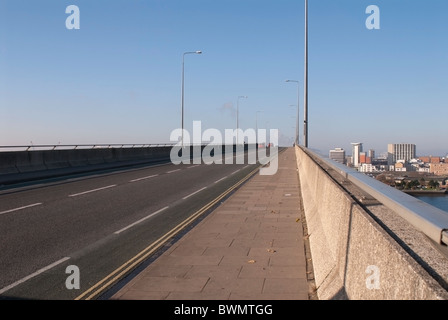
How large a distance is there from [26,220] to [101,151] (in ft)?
82.7

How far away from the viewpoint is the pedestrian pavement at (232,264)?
20.7 ft

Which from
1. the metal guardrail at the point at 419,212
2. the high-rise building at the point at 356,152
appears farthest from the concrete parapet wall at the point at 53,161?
the metal guardrail at the point at 419,212

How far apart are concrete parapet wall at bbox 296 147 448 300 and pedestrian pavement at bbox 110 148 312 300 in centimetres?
73

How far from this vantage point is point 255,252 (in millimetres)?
8625

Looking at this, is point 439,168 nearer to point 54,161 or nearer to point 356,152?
point 356,152

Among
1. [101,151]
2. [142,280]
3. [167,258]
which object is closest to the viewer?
[142,280]

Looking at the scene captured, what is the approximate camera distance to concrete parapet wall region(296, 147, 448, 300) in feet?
9.47

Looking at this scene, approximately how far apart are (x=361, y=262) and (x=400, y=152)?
348 centimetres

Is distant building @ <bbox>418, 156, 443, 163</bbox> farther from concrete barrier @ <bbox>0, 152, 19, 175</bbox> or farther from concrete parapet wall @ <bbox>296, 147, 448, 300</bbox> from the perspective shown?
concrete barrier @ <bbox>0, 152, 19, 175</bbox>

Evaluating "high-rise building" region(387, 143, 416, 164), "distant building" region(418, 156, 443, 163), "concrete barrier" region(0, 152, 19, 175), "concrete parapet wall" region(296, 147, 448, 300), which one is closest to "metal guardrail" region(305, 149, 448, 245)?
"concrete parapet wall" region(296, 147, 448, 300)

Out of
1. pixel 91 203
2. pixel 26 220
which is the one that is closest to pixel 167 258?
pixel 26 220

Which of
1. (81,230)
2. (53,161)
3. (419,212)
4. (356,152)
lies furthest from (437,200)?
(53,161)

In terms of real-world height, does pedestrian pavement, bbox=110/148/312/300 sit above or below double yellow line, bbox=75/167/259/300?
above

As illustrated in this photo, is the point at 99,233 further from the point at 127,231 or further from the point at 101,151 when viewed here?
the point at 101,151
